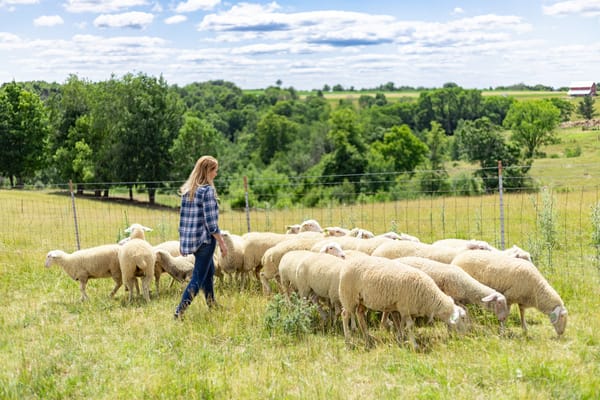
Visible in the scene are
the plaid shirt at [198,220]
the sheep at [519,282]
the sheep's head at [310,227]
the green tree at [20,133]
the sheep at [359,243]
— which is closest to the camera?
the sheep at [519,282]

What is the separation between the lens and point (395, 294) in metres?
6.93

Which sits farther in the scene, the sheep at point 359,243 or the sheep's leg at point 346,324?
the sheep at point 359,243

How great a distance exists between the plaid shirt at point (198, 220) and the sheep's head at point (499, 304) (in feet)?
12.2

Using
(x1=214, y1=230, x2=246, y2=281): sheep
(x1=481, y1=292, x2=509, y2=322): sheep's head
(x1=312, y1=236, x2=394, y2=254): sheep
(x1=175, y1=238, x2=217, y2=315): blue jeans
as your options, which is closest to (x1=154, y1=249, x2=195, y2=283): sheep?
Answer: (x1=214, y1=230, x2=246, y2=281): sheep

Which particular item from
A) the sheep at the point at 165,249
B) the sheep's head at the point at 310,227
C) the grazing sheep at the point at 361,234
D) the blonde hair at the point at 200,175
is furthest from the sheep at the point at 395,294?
the sheep at the point at 165,249

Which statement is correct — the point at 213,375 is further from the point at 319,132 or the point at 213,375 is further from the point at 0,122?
the point at 319,132

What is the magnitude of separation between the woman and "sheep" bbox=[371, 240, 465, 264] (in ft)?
8.15

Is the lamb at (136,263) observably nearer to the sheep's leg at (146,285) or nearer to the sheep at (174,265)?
→ the sheep's leg at (146,285)

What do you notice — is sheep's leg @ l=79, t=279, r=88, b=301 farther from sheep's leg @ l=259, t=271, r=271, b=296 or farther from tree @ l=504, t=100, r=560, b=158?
tree @ l=504, t=100, r=560, b=158

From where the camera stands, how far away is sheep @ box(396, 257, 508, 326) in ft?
23.8

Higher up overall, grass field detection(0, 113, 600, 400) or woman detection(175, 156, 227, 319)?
woman detection(175, 156, 227, 319)

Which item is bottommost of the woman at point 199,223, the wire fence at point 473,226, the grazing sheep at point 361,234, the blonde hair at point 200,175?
the wire fence at point 473,226

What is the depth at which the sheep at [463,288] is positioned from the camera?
7.25 m

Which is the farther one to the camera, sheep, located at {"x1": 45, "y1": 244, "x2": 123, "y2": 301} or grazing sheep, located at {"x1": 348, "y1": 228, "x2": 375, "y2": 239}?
grazing sheep, located at {"x1": 348, "y1": 228, "x2": 375, "y2": 239}
